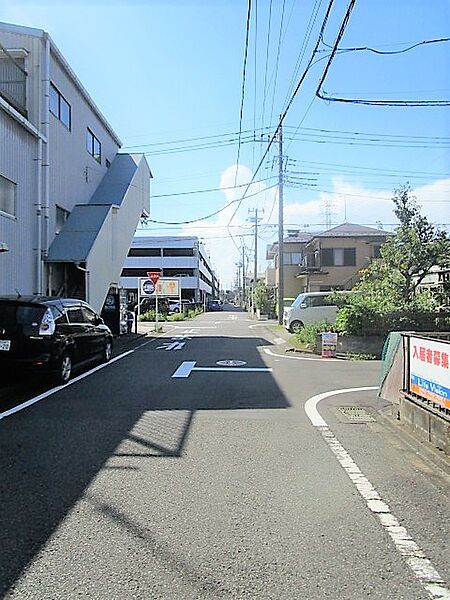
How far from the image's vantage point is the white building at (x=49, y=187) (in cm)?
1499

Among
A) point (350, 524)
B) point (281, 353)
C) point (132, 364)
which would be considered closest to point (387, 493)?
point (350, 524)

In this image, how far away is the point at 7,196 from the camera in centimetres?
1477

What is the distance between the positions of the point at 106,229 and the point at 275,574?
1737cm

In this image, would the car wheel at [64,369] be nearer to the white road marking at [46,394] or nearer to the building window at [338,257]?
the white road marking at [46,394]

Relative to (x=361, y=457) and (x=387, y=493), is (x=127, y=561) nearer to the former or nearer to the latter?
(x=387, y=493)

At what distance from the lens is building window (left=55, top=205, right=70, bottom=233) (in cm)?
1869

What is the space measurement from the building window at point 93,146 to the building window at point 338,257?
22.3 metres

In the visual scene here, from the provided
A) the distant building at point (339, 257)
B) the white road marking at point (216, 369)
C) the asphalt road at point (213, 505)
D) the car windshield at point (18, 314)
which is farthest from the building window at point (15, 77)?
the distant building at point (339, 257)

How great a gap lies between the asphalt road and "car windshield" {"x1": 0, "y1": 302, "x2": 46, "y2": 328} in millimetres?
1388

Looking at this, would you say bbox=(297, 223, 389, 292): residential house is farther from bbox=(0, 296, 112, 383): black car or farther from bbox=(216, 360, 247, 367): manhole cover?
bbox=(0, 296, 112, 383): black car

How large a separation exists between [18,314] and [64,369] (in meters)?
1.32

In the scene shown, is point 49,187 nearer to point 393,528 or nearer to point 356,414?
point 356,414

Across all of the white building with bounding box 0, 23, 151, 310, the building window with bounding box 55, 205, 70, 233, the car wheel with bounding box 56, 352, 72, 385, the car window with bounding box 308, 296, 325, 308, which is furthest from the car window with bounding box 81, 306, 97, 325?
the car window with bounding box 308, 296, 325, 308

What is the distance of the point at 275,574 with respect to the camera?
130 inches
